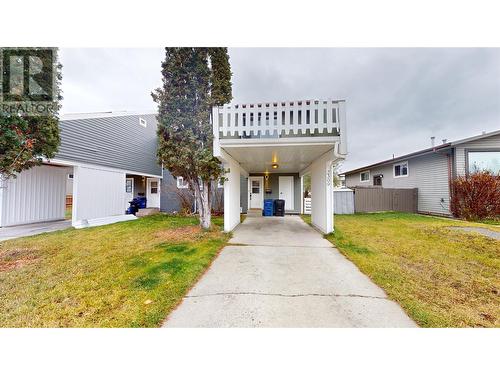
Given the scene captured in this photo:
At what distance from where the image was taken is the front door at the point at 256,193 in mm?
11742

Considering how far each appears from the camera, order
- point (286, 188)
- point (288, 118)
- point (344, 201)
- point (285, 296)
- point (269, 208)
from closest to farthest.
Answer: point (285, 296), point (288, 118), point (269, 208), point (344, 201), point (286, 188)

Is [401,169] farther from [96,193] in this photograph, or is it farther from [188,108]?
[96,193]

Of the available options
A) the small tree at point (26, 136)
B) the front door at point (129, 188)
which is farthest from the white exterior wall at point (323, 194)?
the front door at point (129, 188)

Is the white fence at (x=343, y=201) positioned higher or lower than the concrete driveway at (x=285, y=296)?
higher

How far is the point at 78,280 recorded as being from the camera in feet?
9.83

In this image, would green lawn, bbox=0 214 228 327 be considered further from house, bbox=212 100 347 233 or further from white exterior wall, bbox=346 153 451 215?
white exterior wall, bbox=346 153 451 215

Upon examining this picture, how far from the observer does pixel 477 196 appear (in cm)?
812

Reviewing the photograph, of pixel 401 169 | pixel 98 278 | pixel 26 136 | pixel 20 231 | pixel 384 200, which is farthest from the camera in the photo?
pixel 401 169

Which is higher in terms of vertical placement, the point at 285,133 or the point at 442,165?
the point at 285,133

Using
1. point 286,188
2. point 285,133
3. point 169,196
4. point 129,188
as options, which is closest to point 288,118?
point 285,133

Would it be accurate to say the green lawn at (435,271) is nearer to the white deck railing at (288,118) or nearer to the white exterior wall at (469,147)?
the white deck railing at (288,118)

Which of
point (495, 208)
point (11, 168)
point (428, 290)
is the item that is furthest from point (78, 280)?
point (495, 208)

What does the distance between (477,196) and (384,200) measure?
3735 millimetres
